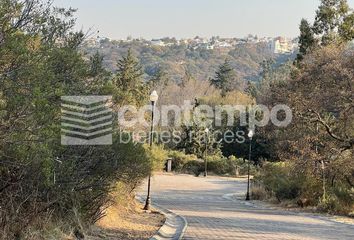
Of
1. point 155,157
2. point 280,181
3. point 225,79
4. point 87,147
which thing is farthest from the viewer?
point 225,79

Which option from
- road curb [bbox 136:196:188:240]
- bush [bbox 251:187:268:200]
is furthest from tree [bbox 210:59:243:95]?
road curb [bbox 136:196:188:240]

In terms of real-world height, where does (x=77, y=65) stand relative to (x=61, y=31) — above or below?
below

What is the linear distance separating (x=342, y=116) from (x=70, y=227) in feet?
47.1

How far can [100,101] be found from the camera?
35.9 feet

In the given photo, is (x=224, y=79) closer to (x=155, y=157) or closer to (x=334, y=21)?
(x=334, y=21)

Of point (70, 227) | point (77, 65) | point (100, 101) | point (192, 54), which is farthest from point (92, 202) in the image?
point (192, 54)

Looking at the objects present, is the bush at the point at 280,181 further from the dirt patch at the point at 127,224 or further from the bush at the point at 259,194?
the dirt patch at the point at 127,224

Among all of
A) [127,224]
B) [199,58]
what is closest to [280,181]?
[127,224]

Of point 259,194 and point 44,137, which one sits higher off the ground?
point 44,137

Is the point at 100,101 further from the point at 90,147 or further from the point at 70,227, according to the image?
the point at 70,227

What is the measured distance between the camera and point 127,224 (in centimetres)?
1455

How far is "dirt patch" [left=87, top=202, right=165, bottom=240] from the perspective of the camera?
11812 mm

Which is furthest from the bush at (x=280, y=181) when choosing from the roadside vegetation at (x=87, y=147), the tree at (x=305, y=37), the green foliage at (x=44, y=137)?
the green foliage at (x=44, y=137)

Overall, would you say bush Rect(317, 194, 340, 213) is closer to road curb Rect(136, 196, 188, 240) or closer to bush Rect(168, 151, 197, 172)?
road curb Rect(136, 196, 188, 240)
